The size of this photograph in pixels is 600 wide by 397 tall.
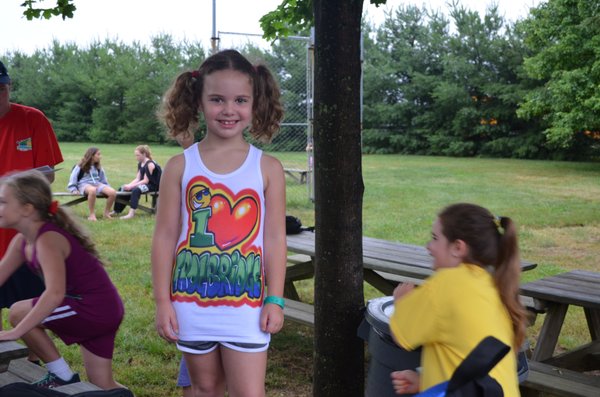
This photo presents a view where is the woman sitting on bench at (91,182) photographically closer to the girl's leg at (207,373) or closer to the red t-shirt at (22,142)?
the red t-shirt at (22,142)

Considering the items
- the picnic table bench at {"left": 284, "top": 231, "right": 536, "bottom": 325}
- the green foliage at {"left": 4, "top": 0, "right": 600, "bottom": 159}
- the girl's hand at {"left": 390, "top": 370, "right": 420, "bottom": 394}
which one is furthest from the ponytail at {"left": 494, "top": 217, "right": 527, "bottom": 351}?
the green foliage at {"left": 4, "top": 0, "right": 600, "bottom": 159}

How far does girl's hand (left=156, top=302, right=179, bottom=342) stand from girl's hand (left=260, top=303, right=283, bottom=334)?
27 centimetres

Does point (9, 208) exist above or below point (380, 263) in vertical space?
above

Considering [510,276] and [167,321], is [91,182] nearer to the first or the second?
[167,321]

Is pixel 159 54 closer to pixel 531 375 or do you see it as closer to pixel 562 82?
pixel 562 82

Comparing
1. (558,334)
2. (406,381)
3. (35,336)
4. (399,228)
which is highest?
(406,381)

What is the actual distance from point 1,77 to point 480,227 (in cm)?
265

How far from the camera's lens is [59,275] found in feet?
10.2

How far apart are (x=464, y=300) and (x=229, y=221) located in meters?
0.77

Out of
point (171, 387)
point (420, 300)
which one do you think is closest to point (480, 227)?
point (420, 300)

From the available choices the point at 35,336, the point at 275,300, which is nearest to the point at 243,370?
the point at 275,300

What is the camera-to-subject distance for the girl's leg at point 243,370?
2.34 m

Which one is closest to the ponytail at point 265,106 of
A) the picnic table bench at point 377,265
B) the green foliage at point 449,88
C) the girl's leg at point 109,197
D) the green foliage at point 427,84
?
the picnic table bench at point 377,265

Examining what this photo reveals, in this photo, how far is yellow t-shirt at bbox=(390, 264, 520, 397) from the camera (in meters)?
2.17
